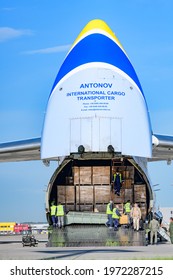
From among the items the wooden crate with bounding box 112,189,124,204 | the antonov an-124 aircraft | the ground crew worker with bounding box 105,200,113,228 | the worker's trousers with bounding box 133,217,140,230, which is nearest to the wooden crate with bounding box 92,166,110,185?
the wooden crate with bounding box 112,189,124,204

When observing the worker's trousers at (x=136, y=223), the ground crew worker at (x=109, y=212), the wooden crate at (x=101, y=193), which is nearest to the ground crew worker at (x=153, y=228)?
the worker's trousers at (x=136, y=223)

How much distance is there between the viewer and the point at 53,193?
27312mm

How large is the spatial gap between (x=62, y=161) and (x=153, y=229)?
372cm

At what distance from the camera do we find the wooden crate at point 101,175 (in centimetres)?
2939

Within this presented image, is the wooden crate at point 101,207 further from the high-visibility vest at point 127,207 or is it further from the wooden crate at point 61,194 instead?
the high-visibility vest at point 127,207

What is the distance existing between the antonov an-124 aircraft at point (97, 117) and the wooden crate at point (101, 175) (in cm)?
71

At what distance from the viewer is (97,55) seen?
86.2 feet

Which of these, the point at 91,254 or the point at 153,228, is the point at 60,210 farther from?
the point at 91,254

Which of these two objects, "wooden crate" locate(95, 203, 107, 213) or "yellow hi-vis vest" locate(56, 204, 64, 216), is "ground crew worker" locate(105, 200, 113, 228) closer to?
"yellow hi-vis vest" locate(56, 204, 64, 216)

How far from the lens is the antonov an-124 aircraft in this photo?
25.2 m

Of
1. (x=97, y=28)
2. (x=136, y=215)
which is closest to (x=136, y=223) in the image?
(x=136, y=215)

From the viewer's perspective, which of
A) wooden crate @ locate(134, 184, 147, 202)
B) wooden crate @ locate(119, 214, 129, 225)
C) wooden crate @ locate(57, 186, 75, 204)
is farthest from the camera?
wooden crate @ locate(57, 186, 75, 204)
